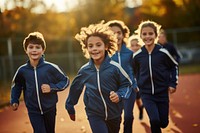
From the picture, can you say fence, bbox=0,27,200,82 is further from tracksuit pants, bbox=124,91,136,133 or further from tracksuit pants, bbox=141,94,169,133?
tracksuit pants, bbox=141,94,169,133

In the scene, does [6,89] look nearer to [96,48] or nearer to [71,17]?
[96,48]

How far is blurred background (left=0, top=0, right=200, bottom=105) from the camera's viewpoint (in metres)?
29.3

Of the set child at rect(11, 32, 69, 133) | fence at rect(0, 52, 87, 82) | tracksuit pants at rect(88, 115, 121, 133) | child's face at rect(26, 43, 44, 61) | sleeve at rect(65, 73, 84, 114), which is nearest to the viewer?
tracksuit pants at rect(88, 115, 121, 133)

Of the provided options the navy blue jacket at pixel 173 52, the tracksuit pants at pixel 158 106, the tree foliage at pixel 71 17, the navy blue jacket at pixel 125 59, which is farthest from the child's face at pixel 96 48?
the tree foliage at pixel 71 17

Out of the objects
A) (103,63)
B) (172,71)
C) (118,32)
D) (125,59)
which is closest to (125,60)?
(125,59)

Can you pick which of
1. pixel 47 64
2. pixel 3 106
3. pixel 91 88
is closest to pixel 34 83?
pixel 47 64

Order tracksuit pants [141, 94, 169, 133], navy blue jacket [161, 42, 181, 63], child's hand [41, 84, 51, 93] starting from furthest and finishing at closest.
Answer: navy blue jacket [161, 42, 181, 63] < tracksuit pants [141, 94, 169, 133] < child's hand [41, 84, 51, 93]

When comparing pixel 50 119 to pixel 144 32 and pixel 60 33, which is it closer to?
pixel 144 32

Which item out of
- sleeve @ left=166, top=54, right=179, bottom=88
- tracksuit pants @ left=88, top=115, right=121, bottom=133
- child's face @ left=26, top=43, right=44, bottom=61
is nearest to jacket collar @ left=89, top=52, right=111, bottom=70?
tracksuit pants @ left=88, top=115, right=121, bottom=133

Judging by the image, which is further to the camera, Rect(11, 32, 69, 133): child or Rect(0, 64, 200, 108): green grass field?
Rect(0, 64, 200, 108): green grass field

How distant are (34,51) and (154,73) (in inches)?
84.0

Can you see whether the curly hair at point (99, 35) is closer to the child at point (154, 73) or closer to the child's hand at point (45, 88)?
the child's hand at point (45, 88)

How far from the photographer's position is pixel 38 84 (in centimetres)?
645

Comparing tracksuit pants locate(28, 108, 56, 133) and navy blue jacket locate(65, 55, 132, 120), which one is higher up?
navy blue jacket locate(65, 55, 132, 120)
